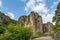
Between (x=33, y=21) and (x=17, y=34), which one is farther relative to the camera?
(x=33, y=21)

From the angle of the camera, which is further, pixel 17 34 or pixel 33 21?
pixel 33 21

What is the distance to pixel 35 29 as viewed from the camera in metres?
81.4

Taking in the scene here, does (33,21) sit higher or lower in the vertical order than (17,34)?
higher

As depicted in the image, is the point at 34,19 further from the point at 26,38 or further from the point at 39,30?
the point at 26,38

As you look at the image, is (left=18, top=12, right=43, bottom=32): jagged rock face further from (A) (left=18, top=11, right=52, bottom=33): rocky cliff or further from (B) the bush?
→ (B) the bush

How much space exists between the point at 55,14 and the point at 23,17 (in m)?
27.1

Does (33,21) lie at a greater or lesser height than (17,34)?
greater

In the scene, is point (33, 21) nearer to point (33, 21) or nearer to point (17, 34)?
point (33, 21)

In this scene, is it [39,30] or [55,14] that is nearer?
[55,14]

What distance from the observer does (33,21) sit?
82250 mm

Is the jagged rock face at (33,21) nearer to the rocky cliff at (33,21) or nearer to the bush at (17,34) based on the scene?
the rocky cliff at (33,21)

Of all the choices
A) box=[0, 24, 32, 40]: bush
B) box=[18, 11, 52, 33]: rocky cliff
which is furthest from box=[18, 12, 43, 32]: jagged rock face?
box=[0, 24, 32, 40]: bush

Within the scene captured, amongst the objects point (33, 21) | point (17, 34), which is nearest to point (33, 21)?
point (33, 21)

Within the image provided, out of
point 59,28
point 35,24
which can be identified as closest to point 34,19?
point 35,24
